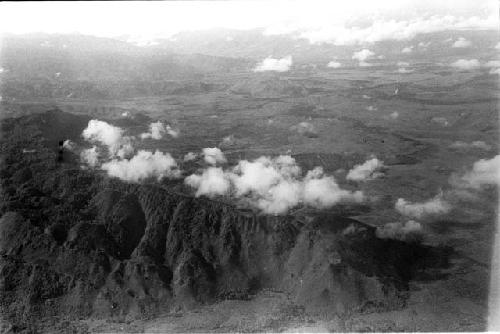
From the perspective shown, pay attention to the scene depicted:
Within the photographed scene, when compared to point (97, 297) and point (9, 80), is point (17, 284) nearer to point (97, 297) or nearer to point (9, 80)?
point (97, 297)

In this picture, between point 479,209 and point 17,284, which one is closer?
point 17,284

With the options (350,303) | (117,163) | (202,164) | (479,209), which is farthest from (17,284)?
(479,209)

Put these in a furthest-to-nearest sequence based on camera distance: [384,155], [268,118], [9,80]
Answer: [9,80]
[268,118]
[384,155]

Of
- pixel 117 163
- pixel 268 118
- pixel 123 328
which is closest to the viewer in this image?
pixel 123 328

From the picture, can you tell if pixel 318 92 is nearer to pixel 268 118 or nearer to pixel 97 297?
pixel 268 118

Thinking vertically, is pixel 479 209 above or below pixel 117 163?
below

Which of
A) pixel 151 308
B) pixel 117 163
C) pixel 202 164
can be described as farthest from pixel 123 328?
pixel 202 164
